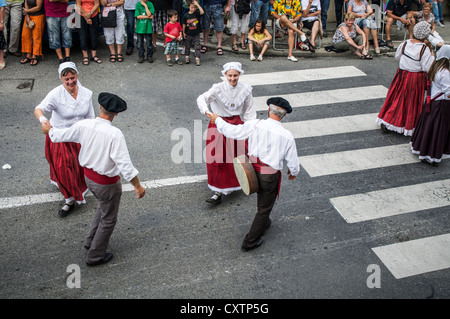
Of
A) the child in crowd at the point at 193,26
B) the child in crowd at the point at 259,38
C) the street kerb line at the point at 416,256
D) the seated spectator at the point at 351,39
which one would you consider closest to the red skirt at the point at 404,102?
the street kerb line at the point at 416,256

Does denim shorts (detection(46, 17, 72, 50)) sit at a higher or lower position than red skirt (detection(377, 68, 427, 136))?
higher

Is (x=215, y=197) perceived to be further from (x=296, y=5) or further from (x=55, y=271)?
(x=296, y=5)

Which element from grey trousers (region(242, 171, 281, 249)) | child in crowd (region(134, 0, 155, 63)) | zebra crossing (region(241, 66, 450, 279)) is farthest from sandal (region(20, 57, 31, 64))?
grey trousers (region(242, 171, 281, 249))

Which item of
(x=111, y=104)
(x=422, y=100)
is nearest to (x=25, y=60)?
(x=111, y=104)

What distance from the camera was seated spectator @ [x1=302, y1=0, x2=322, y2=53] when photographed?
12.9 metres

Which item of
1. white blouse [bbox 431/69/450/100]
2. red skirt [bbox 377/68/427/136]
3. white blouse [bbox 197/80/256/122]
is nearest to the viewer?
white blouse [bbox 197/80/256/122]

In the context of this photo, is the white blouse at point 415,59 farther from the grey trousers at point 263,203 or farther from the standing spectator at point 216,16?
the standing spectator at point 216,16

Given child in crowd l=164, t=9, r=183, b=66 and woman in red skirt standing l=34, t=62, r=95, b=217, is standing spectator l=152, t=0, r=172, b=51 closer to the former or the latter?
child in crowd l=164, t=9, r=183, b=66

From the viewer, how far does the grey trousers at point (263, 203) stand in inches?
221

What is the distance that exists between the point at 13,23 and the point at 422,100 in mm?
8796

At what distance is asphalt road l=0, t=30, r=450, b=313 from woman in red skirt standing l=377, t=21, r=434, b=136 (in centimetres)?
28

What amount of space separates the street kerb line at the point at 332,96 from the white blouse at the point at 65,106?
13.3 ft

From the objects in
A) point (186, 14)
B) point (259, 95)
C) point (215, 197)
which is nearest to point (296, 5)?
point (186, 14)

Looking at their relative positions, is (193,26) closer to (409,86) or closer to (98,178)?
(409,86)
